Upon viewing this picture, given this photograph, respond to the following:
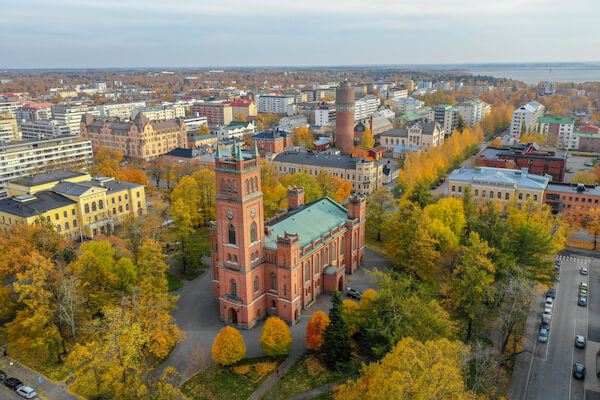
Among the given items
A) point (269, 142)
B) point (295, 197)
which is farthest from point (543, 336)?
point (269, 142)

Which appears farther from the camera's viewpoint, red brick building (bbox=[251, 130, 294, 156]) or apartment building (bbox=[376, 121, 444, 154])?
apartment building (bbox=[376, 121, 444, 154])

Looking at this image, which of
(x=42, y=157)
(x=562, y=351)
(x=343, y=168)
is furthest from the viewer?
(x=42, y=157)

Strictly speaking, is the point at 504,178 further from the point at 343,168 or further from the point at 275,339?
the point at 275,339

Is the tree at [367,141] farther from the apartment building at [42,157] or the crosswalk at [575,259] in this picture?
the apartment building at [42,157]

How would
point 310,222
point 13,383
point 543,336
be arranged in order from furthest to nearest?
point 310,222 < point 543,336 < point 13,383

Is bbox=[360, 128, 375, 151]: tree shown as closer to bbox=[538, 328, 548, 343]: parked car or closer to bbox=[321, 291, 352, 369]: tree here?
bbox=[538, 328, 548, 343]: parked car

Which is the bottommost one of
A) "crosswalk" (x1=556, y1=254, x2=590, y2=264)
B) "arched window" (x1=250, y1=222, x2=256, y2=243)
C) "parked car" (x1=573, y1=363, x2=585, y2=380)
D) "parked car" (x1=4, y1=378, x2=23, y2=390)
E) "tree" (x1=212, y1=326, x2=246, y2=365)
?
"parked car" (x1=4, y1=378, x2=23, y2=390)

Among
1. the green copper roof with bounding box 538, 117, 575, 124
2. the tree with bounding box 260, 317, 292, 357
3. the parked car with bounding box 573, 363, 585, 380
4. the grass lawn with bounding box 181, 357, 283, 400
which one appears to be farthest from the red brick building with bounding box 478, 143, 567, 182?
the grass lawn with bounding box 181, 357, 283, 400

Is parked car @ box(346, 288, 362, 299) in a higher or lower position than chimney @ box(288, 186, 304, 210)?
lower
